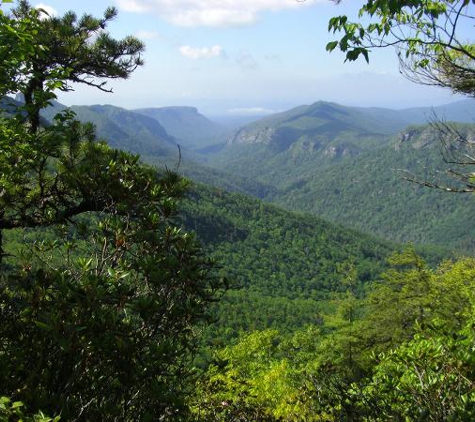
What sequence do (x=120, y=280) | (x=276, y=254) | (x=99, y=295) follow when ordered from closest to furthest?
(x=99, y=295), (x=120, y=280), (x=276, y=254)

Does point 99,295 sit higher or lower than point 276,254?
higher

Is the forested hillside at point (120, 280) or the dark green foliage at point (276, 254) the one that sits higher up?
the forested hillside at point (120, 280)

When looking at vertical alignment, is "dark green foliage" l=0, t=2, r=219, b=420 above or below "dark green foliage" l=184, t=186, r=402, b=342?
above

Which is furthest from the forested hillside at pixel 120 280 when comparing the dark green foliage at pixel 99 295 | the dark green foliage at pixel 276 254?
the dark green foliage at pixel 276 254

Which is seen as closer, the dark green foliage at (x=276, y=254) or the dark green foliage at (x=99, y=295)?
the dark green foliage at (x=99, y=295)

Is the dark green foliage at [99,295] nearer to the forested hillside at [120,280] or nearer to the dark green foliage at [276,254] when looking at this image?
the forested hillside at [120,280]

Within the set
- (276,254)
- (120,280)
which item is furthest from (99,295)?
(276,254)

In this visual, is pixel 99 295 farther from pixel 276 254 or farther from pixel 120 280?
pixel 276 254

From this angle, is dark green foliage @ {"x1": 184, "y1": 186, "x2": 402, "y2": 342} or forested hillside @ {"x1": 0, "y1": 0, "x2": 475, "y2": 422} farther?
dark green foliage @ {"x1": 184, "y1": 186, "x2": 402, "y2": 342}

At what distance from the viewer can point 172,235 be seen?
342 centimetres

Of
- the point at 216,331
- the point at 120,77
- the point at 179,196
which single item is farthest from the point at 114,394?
the point at 216,331

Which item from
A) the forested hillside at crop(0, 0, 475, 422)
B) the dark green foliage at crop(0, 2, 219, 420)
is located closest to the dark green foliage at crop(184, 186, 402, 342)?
the forested hillside at crop(0, 0, 475, 422)

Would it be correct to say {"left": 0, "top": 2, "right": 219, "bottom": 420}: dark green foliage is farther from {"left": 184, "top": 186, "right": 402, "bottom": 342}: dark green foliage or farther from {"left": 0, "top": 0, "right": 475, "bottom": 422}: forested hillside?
{"left": 184, "top": 186, "right": 402, "bottom": 342}: dark green foliage

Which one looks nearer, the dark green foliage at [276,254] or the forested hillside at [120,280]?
the forested hillside at [120,280]
